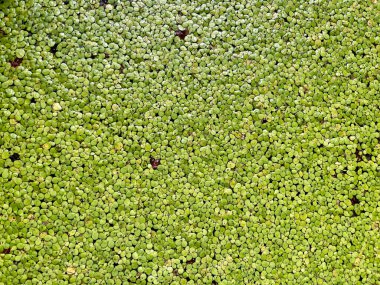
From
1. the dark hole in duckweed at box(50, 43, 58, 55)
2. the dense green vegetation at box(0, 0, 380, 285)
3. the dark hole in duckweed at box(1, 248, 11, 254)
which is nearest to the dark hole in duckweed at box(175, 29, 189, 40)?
the dense green vegetation at box(0, 0, 380, 285)

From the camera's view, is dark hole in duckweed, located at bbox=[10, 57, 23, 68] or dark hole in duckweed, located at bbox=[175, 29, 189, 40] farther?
dark hole in duckweed, located at bbox=[175, 29, 189, 40]

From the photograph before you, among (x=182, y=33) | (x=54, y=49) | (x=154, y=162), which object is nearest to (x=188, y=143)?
(x=154, y=162)

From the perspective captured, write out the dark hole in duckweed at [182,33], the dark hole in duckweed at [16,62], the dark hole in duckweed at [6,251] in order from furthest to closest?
the dark hole in duckweed at [182,33] → the dark hole in duckweed at [16,62] → the dark hole in duckweed at [6,251]

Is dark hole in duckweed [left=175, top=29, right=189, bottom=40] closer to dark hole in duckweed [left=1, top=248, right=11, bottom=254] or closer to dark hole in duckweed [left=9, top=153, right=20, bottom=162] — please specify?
dark hole in duckweed [left=9, top=153, right=20, bottom=162]

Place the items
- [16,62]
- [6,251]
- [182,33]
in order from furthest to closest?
[182,33] < [16,62] < [6,251]

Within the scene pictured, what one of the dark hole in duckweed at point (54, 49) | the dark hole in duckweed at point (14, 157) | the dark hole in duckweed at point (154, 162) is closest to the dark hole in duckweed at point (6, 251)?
the dark hole in duckweed at point (14, 157)

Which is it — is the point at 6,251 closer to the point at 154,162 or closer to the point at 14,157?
the point at 14,157

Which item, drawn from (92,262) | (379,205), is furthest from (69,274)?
(379,205)

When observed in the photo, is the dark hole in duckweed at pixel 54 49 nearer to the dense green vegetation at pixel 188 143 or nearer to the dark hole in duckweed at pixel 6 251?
the dense green vegetation at pixel 188 143

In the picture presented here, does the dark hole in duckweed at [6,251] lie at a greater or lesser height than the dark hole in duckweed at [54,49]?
lesser
